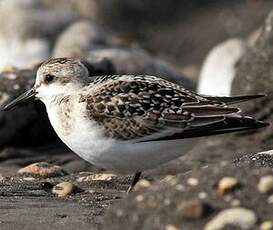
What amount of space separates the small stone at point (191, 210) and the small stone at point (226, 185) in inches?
5.8

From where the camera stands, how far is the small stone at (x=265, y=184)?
503cm

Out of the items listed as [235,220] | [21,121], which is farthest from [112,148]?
[21,121]

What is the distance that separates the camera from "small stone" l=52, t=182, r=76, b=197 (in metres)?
7.49

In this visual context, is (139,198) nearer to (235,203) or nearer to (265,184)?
A: (235,203)

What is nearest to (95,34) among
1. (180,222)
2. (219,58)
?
(219,58)

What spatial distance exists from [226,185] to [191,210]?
237 millimetres

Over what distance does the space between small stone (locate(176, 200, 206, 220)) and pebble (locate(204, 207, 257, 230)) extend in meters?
0.08

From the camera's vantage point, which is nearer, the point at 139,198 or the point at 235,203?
the point at 235,203

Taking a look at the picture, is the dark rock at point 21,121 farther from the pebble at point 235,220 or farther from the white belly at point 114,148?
the pebble at point 235,220

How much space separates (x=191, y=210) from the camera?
16.3 feet

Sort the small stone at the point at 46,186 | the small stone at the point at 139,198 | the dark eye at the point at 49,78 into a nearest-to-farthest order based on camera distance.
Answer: the small stone at the point at 139,198 < the dark eye at the point at 49,78 < the small stone at the point at 46,186

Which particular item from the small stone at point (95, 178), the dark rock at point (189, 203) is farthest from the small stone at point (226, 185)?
the small stone at point (95, 178)

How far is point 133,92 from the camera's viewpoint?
282 inches

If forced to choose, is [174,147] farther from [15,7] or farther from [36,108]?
[15,7]
